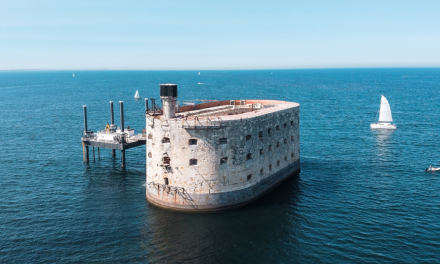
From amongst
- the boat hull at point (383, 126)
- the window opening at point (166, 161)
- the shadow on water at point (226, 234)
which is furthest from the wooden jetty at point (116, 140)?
the boat hull at point (383, 126)

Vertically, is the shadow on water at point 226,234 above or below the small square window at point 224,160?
below

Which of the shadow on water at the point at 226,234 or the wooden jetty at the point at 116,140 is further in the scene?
the wooden jetty at the point at 116,140

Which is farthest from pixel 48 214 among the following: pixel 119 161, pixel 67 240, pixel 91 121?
pixel 91 121

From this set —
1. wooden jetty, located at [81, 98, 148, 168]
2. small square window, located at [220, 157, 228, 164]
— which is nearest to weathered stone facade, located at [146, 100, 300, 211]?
small square window, located at [220, 157, 228, 164]

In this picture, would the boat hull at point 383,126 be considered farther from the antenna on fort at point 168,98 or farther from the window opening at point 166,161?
the window opening at point 166,161

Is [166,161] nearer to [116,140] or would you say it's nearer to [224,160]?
[224,160]

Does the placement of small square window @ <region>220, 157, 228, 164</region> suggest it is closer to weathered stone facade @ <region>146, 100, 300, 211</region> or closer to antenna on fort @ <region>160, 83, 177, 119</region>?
weathered stone facade @ <region>146, 100, 300, 211</region>
